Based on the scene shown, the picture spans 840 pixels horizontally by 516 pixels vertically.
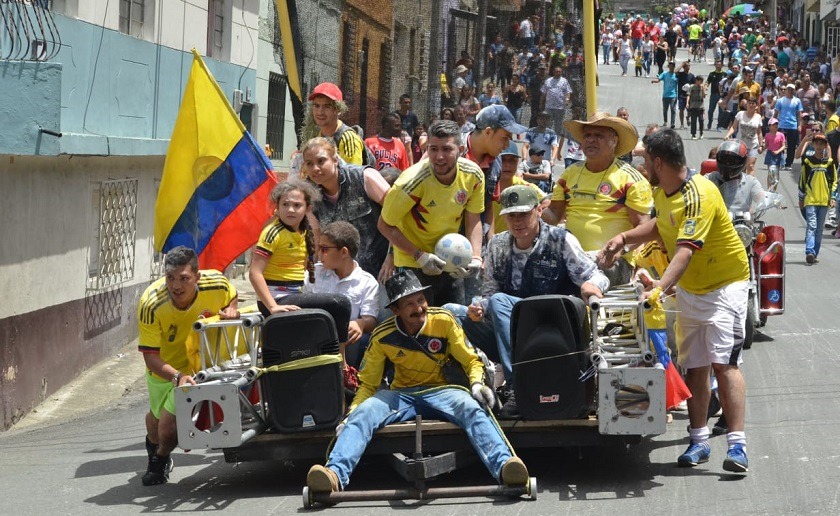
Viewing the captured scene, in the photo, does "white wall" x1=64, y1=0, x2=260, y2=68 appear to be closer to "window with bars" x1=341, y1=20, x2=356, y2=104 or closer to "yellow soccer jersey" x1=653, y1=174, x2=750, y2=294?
"window with bars" x1=341, y1=20, x2=356, y2=104

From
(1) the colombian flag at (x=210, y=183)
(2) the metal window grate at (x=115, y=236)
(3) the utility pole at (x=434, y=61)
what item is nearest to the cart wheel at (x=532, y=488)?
(1) the colombian flag at (x=210, y=183)

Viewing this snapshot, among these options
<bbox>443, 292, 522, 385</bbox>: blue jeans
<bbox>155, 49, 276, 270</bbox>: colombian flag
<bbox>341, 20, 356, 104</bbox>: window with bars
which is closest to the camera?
<bbox>443, 292, 522, 385</bbox>: blue jeans

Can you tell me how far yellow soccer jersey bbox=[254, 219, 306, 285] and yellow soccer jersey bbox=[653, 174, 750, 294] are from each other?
7.90ft

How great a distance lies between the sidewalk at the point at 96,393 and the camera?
11633mm

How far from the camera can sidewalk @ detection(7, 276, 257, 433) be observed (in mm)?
11633

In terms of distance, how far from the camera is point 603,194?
29.5ft

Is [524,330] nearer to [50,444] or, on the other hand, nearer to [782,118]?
[50,444]

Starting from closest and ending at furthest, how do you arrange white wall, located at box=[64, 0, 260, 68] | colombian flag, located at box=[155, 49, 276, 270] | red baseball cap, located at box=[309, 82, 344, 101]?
colombian flag, located at box=[155, 49, 276, 270] → red baseball cap, located at box=[309, 82, 344, 101] → white wall, located at box=[64, 0, 260, 68]

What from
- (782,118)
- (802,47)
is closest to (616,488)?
(782,118)

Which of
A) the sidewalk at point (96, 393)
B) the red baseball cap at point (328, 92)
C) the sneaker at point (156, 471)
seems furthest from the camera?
the sidewalk at point (96, 393)

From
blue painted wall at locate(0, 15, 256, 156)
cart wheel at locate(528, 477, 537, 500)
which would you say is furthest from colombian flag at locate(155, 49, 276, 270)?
A: cart wheel at locate(528, 477, 537, 500)

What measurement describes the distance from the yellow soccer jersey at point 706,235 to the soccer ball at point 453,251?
1.24 metres

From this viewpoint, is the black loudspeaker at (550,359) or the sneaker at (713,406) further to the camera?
the sneaker at (713,406)

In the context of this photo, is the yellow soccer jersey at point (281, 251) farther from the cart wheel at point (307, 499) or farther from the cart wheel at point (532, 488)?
the cart wheel at point (532, 488)
